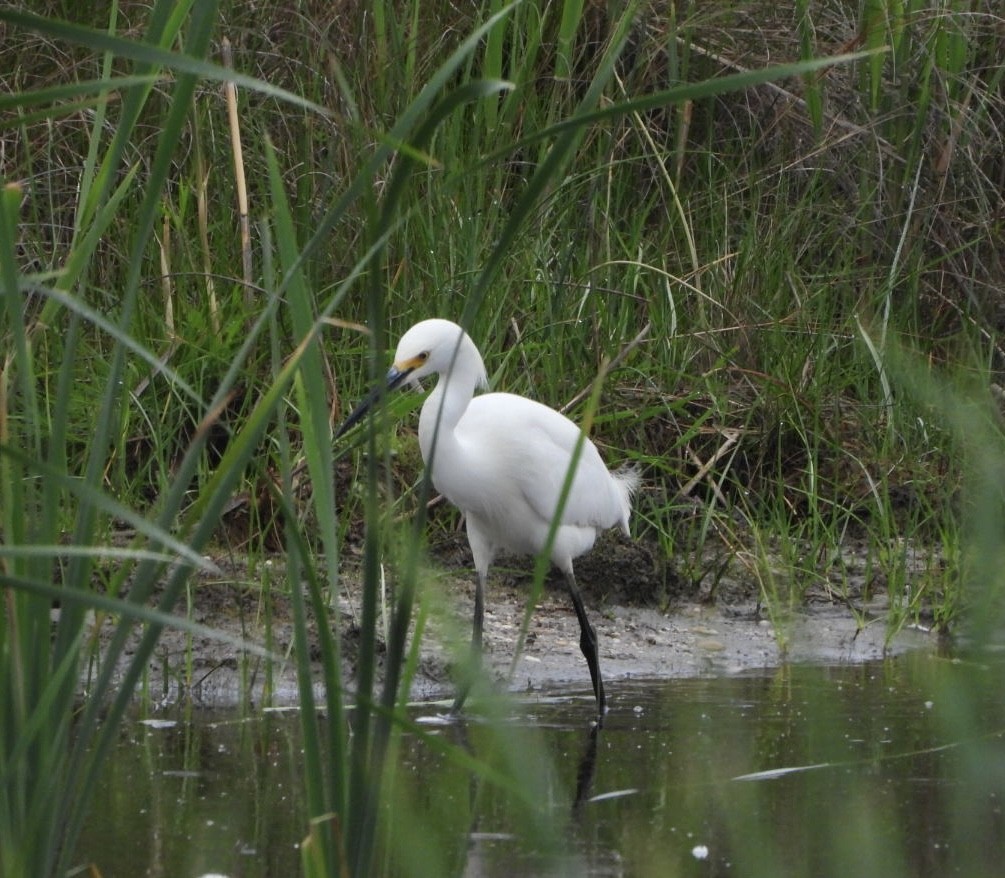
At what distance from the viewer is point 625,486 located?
164 inches

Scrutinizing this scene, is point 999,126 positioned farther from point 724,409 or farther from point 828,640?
point 828,640

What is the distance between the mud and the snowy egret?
15 cm

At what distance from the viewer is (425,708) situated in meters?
3.53

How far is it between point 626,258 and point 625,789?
2311mm

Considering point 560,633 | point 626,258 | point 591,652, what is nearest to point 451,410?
point 591,652

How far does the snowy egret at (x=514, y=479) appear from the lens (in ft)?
12.5

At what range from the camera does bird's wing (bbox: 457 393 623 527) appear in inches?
155

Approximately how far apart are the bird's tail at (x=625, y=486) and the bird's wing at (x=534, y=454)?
0.27ft

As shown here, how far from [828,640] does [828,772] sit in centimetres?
120

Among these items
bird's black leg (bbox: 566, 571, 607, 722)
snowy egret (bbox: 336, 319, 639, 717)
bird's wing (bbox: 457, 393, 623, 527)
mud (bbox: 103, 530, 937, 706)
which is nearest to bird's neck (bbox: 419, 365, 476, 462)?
snowy egret (bbox: 336, 319, 639, 717)

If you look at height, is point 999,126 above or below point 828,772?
above

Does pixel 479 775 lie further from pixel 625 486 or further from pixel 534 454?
pixel 625 486

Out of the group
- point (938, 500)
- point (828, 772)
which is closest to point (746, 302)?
point (938, 500)

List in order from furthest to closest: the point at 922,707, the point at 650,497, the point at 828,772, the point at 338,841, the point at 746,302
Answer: the point at 746,302 < the point at 650,497 < the point at 922,707 < the point at 828,772 < the point at 338,841
